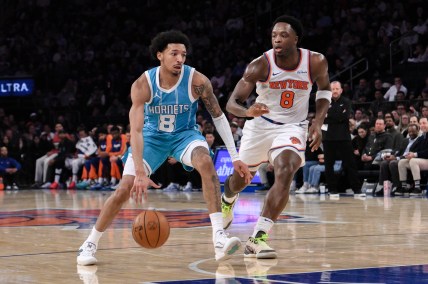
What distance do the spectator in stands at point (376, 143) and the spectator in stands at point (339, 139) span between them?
1044 mm

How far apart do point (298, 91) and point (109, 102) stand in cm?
2069

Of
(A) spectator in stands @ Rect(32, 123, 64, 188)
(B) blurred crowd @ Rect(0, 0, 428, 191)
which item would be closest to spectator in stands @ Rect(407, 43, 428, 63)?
(B) blurred crowd @ Rect(0, 0, 428, 191)

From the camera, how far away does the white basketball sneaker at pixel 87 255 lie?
663 cm

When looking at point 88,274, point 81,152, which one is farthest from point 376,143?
point 88,274

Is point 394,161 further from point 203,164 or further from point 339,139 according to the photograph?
point 203,164

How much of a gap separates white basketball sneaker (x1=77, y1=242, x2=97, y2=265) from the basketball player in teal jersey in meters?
0.08

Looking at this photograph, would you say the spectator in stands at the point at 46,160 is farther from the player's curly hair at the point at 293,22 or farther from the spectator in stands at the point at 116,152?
the player's curly hair at the point at 293,22

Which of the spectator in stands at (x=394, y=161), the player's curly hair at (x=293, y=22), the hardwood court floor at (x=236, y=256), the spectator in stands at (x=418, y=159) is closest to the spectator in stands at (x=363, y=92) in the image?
the spectator in stands at (x=394, y=161)

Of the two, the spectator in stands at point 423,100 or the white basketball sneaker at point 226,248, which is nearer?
the white basketball sneaker at point 226,248

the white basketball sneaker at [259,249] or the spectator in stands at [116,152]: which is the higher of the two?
the spectator in stands at [116,152]

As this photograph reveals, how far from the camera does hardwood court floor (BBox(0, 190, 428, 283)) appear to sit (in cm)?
597

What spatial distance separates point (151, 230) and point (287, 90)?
218cm

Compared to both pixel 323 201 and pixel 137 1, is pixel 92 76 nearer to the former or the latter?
pixel 137 1

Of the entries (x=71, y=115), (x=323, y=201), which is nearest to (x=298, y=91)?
(x=323, y=201)
